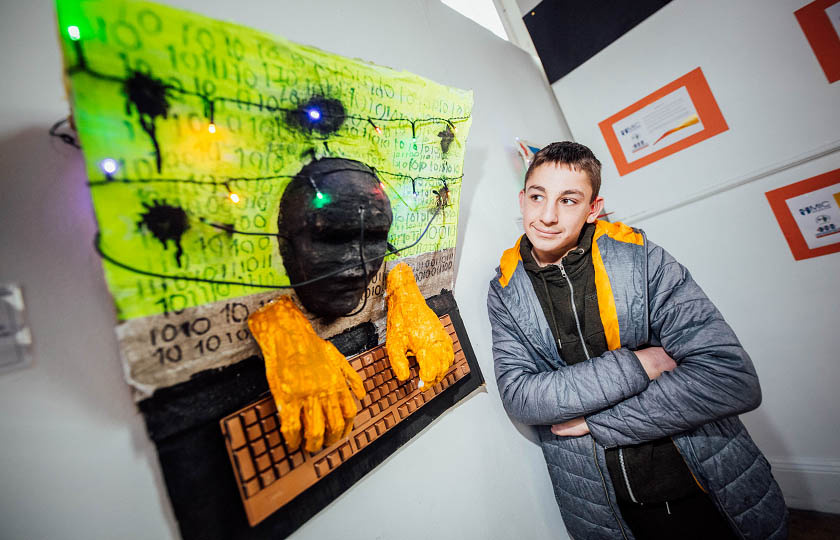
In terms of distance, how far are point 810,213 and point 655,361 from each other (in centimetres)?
132

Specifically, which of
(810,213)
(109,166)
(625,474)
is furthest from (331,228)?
(810,213)

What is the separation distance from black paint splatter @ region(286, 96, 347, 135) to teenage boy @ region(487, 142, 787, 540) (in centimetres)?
65

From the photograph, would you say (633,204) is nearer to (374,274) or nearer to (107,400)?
(374,274)

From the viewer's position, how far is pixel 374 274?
0.70m

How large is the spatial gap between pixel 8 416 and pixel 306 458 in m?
0.38

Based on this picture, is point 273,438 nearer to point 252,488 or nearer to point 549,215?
point 252,488

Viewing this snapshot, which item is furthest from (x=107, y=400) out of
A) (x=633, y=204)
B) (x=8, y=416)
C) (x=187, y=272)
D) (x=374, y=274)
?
(x=633, y=204)

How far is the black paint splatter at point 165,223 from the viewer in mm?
419

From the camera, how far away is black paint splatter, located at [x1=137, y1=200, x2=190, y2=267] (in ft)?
1.38

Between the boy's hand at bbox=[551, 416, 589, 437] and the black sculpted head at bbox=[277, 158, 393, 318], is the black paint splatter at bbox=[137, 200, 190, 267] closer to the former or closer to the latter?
the black sculpted head at bbox=[277, 158, 393, 318]

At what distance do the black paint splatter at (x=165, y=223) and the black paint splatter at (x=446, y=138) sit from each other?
0.59 metres

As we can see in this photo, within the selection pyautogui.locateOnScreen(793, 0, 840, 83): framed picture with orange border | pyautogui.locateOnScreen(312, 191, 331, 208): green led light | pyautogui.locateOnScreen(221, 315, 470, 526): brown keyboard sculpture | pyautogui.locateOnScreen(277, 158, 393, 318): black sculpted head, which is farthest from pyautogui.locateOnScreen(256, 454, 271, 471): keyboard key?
pyautogui.locateOnScreen(793, 0, 840, 83): framed picture with orange border

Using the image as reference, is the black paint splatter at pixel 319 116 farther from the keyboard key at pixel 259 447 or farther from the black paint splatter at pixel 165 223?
the keyboard key at pixel 259 447

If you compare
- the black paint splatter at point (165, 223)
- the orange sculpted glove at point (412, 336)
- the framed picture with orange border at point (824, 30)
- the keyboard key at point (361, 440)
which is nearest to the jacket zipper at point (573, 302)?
the orange sculpted glove at point (412, 336)
